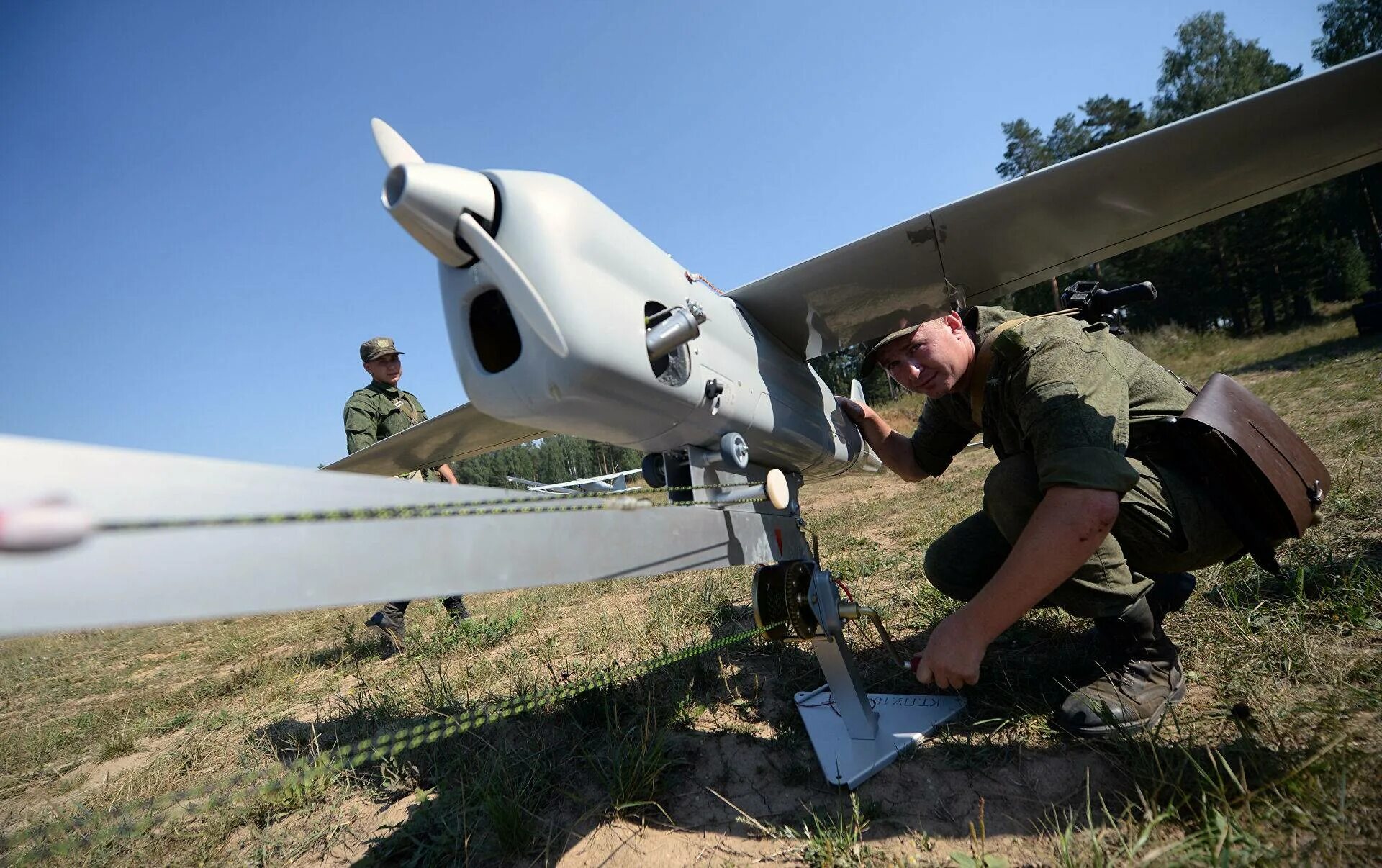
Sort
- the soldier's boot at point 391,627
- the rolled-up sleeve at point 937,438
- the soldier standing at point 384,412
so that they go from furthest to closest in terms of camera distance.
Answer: the soldier standing at point 384,412
the soldier's boot at point 391,627
the rolled-up sleeve at point 937,438

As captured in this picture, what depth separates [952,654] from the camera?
1615mm

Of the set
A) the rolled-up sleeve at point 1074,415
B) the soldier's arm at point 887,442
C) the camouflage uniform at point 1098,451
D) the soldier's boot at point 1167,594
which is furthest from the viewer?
the soldier's arm at point 887,442

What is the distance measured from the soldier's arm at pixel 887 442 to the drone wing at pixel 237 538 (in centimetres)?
211

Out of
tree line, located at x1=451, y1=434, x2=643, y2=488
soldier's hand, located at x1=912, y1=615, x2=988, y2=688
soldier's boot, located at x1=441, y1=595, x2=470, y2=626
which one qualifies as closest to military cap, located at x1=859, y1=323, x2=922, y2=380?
soldier's hand, located at x1=912, y1=615, x2=988, y2=688

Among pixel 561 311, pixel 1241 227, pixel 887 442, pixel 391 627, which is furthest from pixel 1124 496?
pixel 1241 227

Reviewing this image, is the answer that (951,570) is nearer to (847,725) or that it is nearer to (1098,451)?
(847,725)

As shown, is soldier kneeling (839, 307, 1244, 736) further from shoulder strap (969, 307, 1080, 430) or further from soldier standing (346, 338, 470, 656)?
soldier standing (346, 338, 470, 656)

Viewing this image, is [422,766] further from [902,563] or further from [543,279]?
[902,563]

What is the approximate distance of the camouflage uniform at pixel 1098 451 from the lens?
1.68 metres

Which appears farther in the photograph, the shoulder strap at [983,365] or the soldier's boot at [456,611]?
the soldier's boot at [456,611]

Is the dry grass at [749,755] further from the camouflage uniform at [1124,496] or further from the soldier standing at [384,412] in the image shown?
the soldier standing at [384,412]

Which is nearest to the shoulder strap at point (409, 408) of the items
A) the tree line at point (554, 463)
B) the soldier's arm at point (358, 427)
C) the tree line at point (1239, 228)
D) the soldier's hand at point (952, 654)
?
the soldier's arm at point (358, 427)

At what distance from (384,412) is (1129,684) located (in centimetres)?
529

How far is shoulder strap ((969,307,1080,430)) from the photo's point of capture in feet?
7.26
